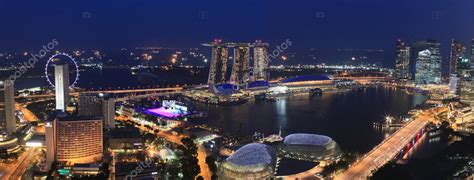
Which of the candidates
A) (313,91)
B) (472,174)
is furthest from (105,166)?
(313,91)

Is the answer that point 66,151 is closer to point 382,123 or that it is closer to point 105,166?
point 105,166

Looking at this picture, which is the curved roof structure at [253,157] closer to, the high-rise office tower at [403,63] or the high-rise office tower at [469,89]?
the high-rise office tower at [469,89]

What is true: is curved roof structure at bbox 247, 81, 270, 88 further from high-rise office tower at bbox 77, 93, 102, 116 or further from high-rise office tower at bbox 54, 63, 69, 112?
high-rise office tower at bbox 54, 63, 69, 112

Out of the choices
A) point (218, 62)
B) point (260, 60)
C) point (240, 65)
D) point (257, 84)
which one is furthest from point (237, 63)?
point (257, 84)

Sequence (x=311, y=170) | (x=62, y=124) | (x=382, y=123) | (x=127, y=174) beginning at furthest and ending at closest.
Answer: (x=382, y=123), (x=62, y=124), (x=311, y=170), (x=127, y=174)

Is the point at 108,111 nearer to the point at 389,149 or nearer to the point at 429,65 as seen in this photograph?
A: the point at 389,149
